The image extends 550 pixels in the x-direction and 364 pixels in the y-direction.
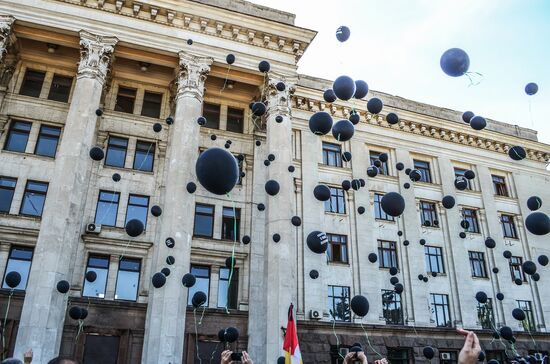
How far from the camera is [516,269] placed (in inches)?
1138

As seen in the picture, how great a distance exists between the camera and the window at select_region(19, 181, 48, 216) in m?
20.3

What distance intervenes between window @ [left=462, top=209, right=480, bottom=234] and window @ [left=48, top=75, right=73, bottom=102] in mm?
25771

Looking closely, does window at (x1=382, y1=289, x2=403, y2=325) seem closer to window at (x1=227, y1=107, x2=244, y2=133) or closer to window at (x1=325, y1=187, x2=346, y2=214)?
window at (x1=325, y1=187, x2=346, y2=214)

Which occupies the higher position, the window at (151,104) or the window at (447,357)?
the window at (151,104)

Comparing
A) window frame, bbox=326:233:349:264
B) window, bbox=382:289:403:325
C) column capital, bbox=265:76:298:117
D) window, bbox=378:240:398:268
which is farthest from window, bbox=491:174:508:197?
column capital, bbox=265:76:298:117

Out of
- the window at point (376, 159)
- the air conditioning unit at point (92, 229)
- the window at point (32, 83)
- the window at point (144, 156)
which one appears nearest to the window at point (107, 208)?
the air conditioning unit at point (92, 229)

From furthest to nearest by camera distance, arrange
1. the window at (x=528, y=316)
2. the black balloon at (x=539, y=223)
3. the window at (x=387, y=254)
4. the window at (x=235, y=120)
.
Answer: the window at (x=528, y=316) < the window at (x=235, y=120) < the window at (x=387, y=254) < the black balloon at (x=539, y=223)

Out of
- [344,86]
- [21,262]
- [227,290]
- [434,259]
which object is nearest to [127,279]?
[21,262]

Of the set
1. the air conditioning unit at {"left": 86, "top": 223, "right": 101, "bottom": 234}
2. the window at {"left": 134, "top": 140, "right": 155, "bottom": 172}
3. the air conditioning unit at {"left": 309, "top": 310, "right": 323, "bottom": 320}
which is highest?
the window at {"left": 134, "top": 140, "right": 155, "bottom": 172}

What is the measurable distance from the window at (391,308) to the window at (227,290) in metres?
8.62

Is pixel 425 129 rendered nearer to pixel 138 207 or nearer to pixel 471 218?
pixel 471 218

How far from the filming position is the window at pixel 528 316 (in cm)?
2714

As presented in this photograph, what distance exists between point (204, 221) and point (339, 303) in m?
8.58

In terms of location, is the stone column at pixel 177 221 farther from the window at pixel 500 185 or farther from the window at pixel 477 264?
the window at pixel 500 185
